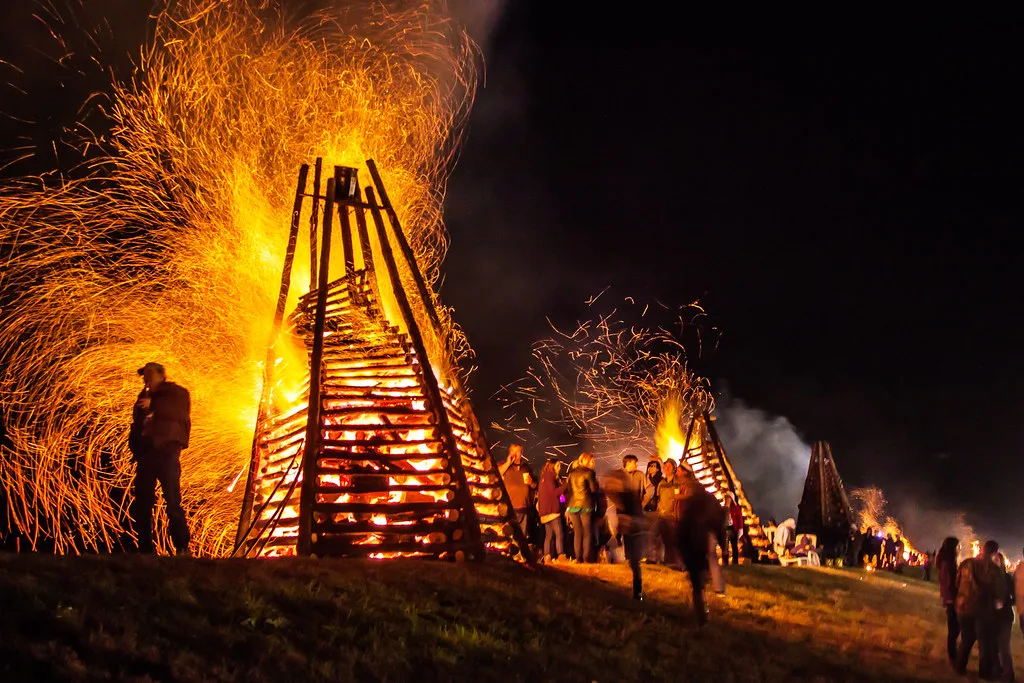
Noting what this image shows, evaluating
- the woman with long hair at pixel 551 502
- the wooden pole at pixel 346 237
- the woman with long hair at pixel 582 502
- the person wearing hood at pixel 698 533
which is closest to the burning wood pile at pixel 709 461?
the woman with long hair at pixel 551 502

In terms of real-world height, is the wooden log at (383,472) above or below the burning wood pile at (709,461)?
below

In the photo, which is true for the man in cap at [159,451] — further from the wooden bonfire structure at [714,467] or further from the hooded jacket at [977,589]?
the wooden bonfire structure at [714,467]

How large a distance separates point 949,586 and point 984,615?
3.30 ft

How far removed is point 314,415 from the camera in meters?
13.7

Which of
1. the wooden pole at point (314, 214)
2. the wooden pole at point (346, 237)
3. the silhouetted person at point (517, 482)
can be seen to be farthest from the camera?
the silhouetted person at point (517, 482)

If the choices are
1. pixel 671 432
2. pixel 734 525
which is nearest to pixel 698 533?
pixel 734 525

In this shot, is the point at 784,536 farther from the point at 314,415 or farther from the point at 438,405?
the point at 314,415

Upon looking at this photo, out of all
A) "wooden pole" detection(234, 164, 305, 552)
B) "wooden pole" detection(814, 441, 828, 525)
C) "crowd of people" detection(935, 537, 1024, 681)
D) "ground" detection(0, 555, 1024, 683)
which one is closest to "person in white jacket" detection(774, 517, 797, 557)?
"wooden pole" detection(814, 441, 828, 525)

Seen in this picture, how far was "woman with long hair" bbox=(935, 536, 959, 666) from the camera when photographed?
49.0 feet

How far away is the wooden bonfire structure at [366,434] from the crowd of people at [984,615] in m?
6.21

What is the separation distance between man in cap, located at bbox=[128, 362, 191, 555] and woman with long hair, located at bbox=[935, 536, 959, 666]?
10.7 metres

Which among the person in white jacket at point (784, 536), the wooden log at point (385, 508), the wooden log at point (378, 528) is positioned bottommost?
the wooden log at point (378, 528)

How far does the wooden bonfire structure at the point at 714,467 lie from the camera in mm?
25859

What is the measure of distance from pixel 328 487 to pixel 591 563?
561 cm
